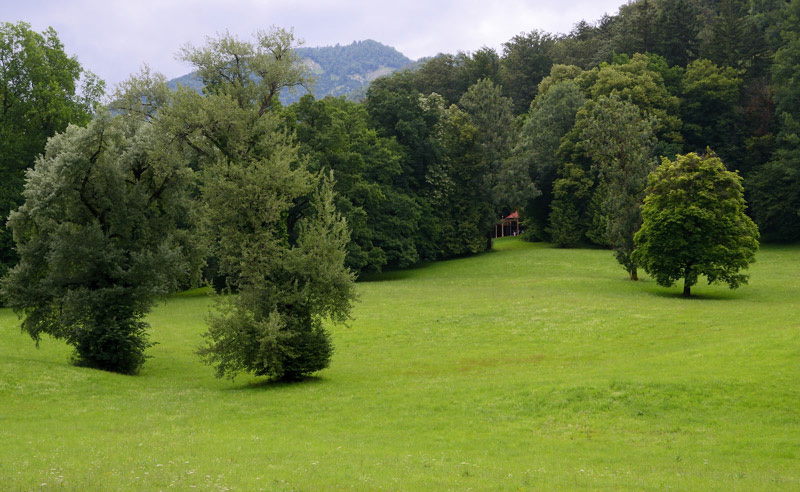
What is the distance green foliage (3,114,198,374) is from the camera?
30750mm

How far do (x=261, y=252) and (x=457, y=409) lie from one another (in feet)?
34.0

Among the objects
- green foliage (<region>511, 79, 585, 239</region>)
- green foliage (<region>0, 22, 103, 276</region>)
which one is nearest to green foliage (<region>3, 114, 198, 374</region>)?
green foliage (<region>0, 22, 103, 276</region>)

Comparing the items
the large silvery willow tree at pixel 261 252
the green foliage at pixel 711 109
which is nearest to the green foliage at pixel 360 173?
the large silvery willow tree at pixel 261 252

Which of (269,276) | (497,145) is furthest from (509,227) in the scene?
(269,276)

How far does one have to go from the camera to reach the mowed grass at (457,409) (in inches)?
576

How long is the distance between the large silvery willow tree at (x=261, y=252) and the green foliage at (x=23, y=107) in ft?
99.2

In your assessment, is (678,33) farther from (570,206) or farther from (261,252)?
(261,252)

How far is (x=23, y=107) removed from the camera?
53.2 meters

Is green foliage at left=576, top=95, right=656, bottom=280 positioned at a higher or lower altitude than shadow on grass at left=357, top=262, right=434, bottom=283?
higher

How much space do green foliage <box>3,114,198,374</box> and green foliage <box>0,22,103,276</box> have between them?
2304 centimetres

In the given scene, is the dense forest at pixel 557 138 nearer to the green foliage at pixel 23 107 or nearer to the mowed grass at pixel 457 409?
the green foliage at pixel 23 107

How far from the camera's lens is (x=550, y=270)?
6762 cm

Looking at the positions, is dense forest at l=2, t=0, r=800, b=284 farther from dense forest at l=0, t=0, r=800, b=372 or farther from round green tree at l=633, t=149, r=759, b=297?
round green tree at l=633, t=149, r=759, b=297

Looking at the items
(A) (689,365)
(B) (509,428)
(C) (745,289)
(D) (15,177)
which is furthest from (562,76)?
(B) (509,428)
